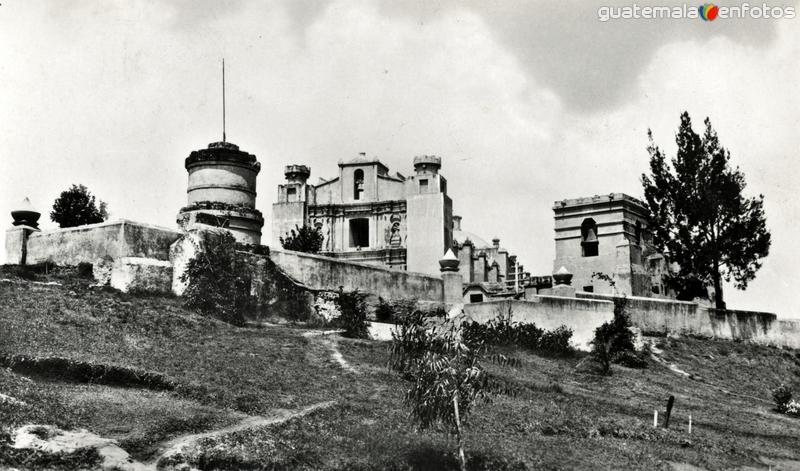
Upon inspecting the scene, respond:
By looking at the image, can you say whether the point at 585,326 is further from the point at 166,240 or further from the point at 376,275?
the point at 166,240

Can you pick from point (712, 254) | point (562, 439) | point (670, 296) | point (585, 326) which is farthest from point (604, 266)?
point (562, 439)

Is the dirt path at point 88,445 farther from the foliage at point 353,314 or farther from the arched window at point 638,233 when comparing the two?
the arched window at point 638,233

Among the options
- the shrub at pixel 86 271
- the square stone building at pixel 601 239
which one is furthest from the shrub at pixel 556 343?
the square stone building at pixel 601 239

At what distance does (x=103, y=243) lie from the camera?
20609 millimetres

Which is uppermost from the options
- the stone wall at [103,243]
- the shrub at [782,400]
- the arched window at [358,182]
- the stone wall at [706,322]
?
the arched window at [358,182]

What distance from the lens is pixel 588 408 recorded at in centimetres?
1722

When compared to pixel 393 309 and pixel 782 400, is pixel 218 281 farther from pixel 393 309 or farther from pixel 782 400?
pixel 782 400

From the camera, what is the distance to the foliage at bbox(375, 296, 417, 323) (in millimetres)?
24625

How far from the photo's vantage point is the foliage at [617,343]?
77.2 ft

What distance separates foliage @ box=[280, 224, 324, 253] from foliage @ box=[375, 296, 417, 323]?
454 inches

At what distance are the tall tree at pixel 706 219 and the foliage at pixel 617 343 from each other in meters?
6.83

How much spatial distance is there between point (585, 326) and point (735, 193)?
9917 millimetres

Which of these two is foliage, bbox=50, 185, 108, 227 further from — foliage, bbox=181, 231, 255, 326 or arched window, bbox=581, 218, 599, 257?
arched window, bbox=581, 218, 599, 257

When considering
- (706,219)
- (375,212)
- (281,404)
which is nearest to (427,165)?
(375,212)
